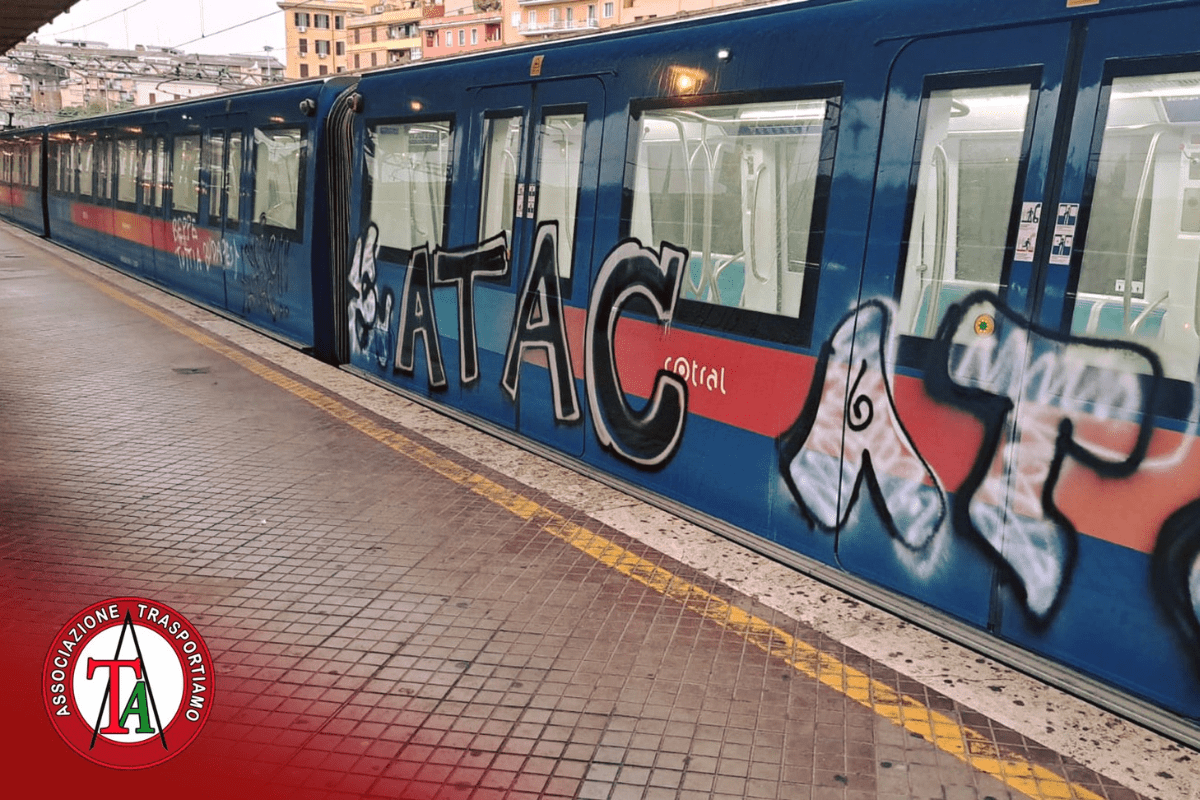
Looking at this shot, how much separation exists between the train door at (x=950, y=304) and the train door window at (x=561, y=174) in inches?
87.8

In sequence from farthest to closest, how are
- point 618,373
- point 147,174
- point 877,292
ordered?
point 147,174
point 618,373
point 877,292

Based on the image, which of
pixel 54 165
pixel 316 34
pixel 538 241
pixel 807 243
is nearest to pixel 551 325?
pixel 538 241

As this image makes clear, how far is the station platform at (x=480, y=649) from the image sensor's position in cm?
308

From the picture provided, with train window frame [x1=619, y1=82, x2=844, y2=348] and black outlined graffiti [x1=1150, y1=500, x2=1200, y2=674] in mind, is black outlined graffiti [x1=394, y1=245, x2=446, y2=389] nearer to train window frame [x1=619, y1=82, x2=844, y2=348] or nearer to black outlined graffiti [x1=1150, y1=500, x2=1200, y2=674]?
train window frame [x1=619, y1=82, x2=844, y2=348]

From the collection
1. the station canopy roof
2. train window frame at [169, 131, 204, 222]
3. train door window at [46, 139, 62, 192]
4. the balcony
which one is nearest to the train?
train window frame at [169, 131, 204, 222]

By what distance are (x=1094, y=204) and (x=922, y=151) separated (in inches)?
29.9

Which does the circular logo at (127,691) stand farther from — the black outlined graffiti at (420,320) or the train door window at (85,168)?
the train door window at (85,168)

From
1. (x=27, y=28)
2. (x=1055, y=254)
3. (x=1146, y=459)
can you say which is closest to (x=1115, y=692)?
(x=1146, y=459)

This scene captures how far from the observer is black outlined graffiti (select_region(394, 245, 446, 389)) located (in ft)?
25.1

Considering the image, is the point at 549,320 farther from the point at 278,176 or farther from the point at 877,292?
the point at 278,176

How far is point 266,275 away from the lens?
35.3ft

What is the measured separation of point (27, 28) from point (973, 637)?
1692 centimetres

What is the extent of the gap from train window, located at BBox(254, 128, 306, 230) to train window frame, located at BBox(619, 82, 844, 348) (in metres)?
5.19

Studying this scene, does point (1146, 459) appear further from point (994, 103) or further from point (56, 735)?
point (56, 735)
